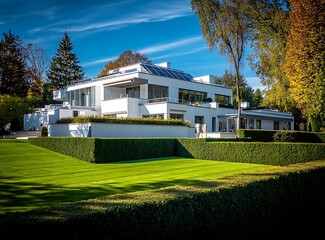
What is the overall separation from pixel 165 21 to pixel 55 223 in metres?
23.3

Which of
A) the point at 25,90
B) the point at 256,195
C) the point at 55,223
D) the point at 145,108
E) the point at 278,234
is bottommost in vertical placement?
the point at 278,234

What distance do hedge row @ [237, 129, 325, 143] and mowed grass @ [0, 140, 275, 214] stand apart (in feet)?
60.8

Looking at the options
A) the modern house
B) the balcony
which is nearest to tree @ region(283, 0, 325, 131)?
the modern house

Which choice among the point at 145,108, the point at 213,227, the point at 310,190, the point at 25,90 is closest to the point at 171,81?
the point at 145,108

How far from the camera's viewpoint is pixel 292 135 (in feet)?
107

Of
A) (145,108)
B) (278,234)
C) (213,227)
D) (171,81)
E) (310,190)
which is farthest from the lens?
(171,81)

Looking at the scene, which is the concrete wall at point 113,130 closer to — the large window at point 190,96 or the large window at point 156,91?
the large window at point 156,91

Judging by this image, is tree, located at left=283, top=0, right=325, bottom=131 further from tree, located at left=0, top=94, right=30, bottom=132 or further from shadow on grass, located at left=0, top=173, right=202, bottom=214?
tree, located at left=0, top=94, right=30, bottom=132

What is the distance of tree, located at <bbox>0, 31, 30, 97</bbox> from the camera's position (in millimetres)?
48719

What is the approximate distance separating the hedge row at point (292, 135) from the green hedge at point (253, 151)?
11317mm

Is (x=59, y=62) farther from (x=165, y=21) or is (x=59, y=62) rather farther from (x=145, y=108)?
(x=165, y=21)

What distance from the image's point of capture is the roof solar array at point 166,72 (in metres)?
42.2

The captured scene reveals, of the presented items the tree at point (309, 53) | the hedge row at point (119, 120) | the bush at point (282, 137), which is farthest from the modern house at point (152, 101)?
the tree at point (309, 53)

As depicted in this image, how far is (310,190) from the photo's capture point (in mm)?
8656
